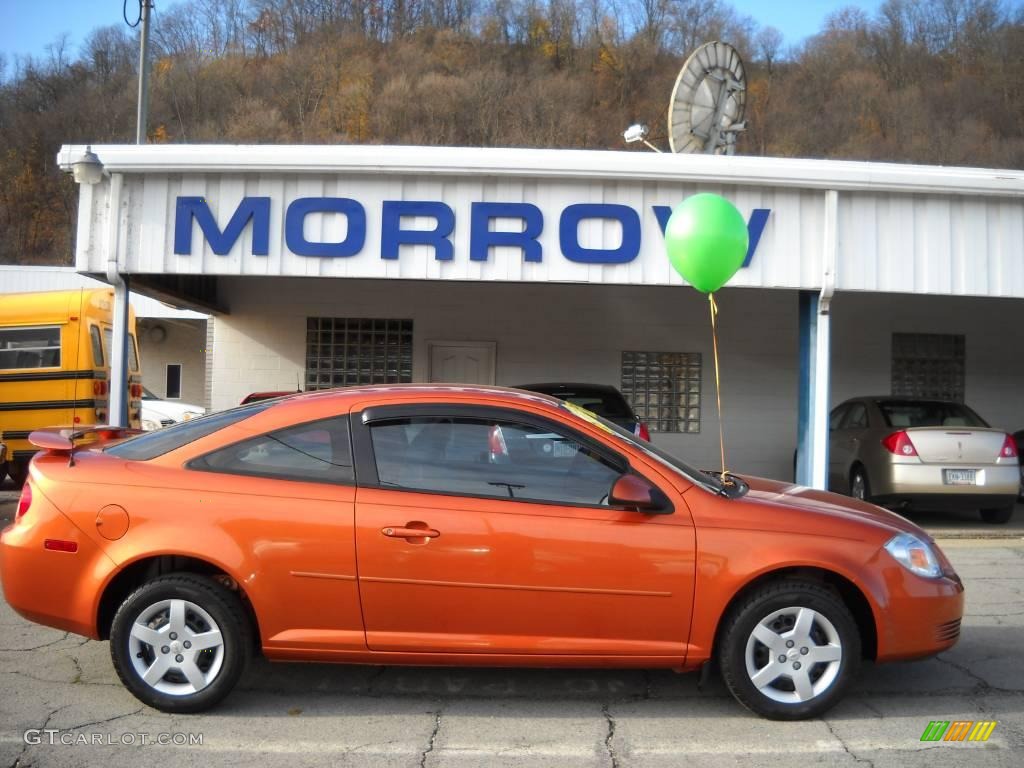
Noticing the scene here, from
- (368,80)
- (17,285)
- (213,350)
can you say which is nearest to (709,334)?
(213,350)

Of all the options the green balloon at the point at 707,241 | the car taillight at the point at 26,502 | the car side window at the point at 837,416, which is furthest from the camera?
the car side window at the point at 837,416

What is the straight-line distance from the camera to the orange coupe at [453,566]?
4.02 m

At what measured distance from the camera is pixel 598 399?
1018 cm

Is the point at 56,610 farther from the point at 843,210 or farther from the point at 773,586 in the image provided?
the point at 843,210

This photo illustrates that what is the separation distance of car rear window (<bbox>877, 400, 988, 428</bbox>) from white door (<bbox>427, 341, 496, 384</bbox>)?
5.78 m

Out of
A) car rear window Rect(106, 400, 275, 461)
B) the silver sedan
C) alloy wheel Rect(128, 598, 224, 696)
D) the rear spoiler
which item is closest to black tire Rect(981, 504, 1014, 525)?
the silver sedan

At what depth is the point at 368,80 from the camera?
163 ft

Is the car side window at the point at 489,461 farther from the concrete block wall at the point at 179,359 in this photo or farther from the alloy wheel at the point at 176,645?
the concrete block wall at the point at 179,359

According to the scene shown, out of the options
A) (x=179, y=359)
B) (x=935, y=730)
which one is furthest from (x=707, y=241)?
(x=179, y=359)

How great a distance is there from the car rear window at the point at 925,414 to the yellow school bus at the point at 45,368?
31.2 feet

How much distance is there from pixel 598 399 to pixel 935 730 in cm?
631

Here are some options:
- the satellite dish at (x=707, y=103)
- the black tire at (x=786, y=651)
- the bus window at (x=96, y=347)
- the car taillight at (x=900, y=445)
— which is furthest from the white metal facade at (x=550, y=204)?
the black tire at (x=786, y=651)

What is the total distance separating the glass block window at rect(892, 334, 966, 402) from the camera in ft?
47.2

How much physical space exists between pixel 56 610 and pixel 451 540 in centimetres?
186
